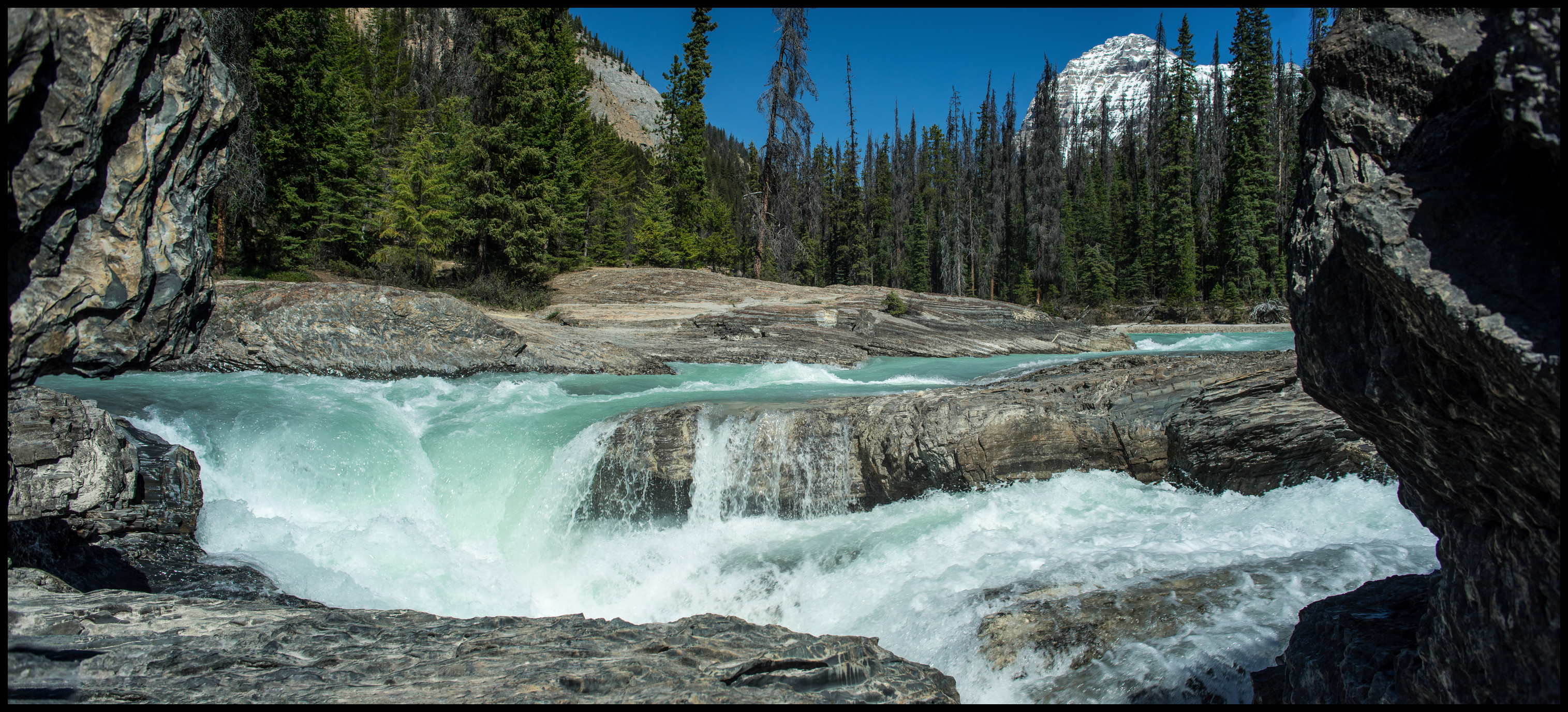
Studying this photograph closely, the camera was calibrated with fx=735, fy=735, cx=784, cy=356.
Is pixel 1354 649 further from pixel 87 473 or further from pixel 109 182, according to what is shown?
Result: pixel 87 473

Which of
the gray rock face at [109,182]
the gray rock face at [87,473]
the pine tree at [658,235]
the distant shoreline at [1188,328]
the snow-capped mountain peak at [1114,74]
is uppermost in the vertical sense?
the snow-capped mountain peak at [1114,74]

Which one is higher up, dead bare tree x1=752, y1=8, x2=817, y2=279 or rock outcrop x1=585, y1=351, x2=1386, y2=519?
dead bare tree x1=752, y1=8, x2=817, y2=279

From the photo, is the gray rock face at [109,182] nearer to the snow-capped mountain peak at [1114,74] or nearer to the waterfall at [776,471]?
the waterfall at [776,471]

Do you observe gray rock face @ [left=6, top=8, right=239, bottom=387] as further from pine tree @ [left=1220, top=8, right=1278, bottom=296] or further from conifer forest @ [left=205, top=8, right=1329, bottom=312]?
pine tree @ [left=1220, top=8, right=1278, bottom=296]

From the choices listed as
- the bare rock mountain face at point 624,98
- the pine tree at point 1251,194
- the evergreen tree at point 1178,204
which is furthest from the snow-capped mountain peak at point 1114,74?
the pine tree at point 1251,194

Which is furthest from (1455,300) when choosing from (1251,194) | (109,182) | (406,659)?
(1251,194)

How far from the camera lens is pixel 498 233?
68.7 feet

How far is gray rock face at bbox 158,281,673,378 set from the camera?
12094 millimetres

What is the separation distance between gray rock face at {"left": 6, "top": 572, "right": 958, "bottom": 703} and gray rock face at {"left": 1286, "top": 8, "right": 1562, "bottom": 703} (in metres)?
2.07

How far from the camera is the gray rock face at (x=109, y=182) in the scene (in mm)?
2469

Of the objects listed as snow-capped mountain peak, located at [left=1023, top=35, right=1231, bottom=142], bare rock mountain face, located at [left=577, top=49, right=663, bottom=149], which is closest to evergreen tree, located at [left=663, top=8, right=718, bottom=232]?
bare rock mountain face, located at [left=577, top=49, right=663, bottom=149]

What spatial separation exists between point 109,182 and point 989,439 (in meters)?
7.23

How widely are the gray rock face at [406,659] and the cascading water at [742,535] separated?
1.54 meters

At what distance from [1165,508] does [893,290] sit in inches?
561
